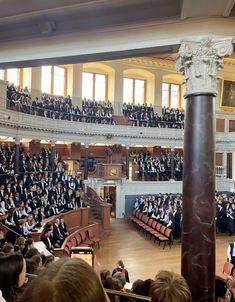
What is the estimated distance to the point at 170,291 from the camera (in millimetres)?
1618

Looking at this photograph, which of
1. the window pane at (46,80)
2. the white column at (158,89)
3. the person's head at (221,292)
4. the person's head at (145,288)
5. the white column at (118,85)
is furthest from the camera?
the white column at (158,89)

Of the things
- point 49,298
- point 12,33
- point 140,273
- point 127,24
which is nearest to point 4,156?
point 140,273

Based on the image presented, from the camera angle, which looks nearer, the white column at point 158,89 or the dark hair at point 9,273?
the dark hair at point 9,273

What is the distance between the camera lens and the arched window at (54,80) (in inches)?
901

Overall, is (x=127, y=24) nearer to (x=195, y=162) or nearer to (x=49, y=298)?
(x=195, y=162)

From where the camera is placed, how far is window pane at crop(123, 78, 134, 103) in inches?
1051

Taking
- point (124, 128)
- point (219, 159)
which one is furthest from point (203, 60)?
point (219, 159)

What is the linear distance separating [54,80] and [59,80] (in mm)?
473

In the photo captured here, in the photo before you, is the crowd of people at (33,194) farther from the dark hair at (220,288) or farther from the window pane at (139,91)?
the window pane at (139,91)

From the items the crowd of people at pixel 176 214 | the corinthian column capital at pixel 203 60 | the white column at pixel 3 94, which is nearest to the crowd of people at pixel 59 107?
the white column at pixel 3 94

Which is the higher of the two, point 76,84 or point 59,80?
point 59,80

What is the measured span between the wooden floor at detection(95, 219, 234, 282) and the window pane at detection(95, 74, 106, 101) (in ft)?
41.8

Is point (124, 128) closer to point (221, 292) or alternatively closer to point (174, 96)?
point (174, 96)

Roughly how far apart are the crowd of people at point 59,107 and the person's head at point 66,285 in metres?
16.6
